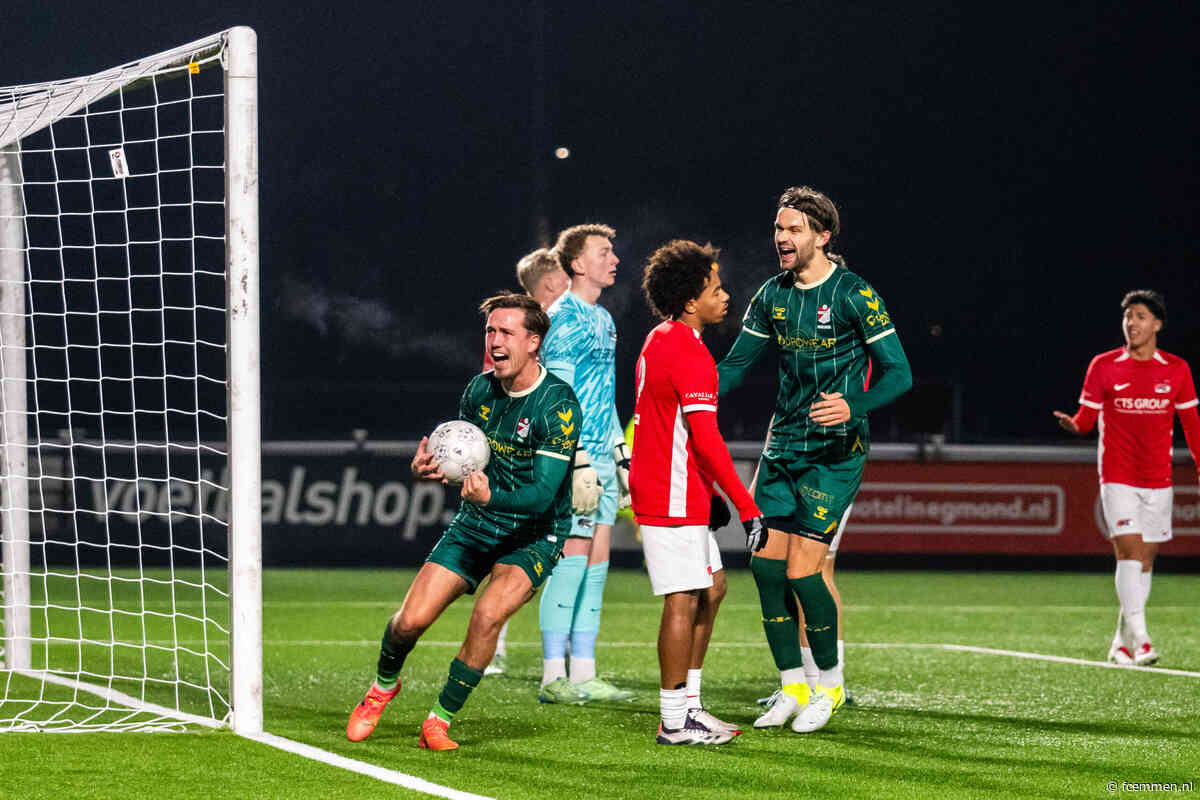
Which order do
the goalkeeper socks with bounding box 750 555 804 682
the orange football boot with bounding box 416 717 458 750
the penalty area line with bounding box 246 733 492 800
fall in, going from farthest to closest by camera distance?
the goalkeeper socks with bounding box 750 555 804 682
the orange football boot with bounding box 416 717 458 750
the penalty area line with bounding box 246 733 492 800

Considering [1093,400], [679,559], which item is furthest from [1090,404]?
[679,559]

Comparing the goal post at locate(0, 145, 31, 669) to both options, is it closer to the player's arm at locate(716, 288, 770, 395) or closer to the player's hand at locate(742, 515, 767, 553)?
the player's arm at locate(716, 288, 770, 395)

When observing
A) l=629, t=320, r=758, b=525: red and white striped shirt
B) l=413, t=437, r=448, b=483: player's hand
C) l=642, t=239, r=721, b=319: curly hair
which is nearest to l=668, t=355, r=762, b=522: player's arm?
l=629, t=320, r=758, b=525: red and white striped shirt

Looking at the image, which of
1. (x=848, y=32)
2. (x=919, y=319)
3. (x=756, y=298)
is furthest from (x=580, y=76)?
(x=756, y=298)

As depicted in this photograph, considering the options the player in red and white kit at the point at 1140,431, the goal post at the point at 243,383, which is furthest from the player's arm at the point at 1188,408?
the goal post at the point at 243,383

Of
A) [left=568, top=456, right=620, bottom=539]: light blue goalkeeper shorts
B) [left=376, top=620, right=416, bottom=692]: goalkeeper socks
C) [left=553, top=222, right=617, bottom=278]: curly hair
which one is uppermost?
[left=553, top=222, right=617, bottom=278]: curly hair

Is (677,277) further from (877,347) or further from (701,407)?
(877,347)

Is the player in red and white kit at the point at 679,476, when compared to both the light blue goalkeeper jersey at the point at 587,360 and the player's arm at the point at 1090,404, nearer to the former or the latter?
the light blue goalkeeper jersey at the point at 587,360

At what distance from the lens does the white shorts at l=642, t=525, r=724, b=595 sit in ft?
16.7

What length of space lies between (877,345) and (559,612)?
1876 mm

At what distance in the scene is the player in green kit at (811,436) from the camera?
17.9 feet

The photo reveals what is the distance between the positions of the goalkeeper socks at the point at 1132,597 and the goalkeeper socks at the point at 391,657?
4.25m

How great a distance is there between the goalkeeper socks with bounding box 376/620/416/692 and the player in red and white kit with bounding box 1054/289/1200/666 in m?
4.29

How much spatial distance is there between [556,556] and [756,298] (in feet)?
4.19
